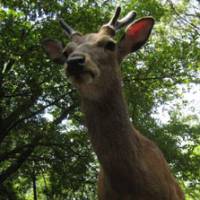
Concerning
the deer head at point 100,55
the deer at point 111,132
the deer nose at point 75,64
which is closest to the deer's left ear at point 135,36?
the deer head at point 100,55

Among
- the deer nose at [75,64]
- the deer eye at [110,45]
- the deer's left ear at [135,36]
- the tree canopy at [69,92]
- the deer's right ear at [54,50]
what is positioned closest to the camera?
the deer nose at [75,64]

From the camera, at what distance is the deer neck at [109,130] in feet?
19.0

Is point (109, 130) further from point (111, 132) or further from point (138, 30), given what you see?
point (138, 30)

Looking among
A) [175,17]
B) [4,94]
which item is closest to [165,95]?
[175,17]

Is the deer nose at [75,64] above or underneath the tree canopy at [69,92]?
underneath

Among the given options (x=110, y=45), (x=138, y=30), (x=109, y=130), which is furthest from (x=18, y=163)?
(x=109, y=130)

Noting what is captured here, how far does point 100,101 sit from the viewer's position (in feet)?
19.2

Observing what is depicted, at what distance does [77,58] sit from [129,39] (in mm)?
1605

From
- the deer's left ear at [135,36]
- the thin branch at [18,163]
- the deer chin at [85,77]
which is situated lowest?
the deer chin at [85,77]

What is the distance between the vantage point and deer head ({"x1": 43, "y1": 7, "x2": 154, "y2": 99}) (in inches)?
226

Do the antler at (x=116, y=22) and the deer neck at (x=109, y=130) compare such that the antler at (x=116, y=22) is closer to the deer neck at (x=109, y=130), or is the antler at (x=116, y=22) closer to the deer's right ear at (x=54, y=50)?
the deer's right ear at (x=54, y=50)

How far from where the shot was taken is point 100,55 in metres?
6.12

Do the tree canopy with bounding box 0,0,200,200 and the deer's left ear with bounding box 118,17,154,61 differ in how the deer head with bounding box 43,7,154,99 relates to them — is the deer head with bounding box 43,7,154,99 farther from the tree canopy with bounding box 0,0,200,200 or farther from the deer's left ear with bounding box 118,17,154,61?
the tree canopy with bounding box 0,0,200,200

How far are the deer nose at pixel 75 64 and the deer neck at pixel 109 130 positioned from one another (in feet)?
1.46
